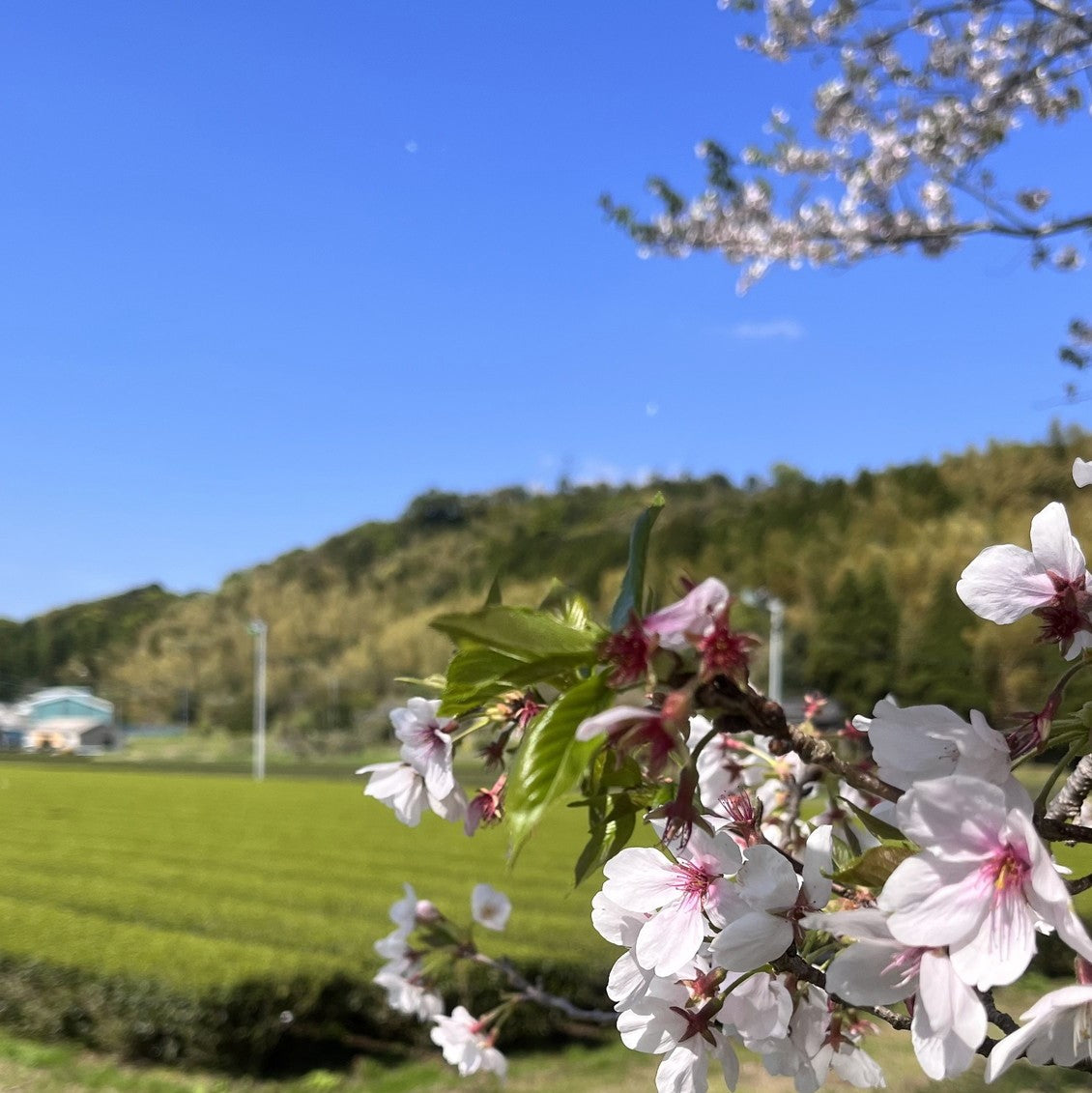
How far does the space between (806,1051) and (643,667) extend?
0.29m

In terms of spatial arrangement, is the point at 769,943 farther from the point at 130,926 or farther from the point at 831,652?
the point at 831,652

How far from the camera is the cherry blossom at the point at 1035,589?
0.46m

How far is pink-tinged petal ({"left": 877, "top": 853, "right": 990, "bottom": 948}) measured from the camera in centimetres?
34

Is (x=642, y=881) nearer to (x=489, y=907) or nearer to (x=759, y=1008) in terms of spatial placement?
(x=759, y=1008)

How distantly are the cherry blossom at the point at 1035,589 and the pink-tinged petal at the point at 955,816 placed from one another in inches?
5.7

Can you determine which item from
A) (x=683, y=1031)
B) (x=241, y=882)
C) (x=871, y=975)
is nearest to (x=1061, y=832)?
(x=871, y=975)

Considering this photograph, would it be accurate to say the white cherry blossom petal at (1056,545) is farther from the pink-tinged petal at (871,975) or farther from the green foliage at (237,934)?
the green foliage at (237,934)

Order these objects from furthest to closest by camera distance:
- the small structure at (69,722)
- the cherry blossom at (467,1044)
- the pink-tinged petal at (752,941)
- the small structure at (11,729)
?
the small structure at (69,722) → the small structure at (11,729) → the cherry blossom at (467,1044) → the pink-tinged petal at (752,941)

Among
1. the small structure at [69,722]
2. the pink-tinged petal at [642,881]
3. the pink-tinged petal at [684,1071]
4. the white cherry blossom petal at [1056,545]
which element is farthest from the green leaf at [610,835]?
the small structure at [69,722]

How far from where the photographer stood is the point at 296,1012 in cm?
343

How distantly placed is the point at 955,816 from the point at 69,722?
1785 centimetres

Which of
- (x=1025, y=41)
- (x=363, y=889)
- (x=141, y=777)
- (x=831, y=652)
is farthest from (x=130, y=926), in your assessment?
(x=831, y=652)

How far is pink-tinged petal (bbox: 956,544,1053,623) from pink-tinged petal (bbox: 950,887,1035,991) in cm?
15

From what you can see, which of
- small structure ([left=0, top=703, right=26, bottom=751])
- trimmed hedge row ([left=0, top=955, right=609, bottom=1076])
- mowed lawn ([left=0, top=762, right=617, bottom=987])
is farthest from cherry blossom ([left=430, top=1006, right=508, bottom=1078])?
small structure ([left=0, top=703, right=26, bottom=751])
